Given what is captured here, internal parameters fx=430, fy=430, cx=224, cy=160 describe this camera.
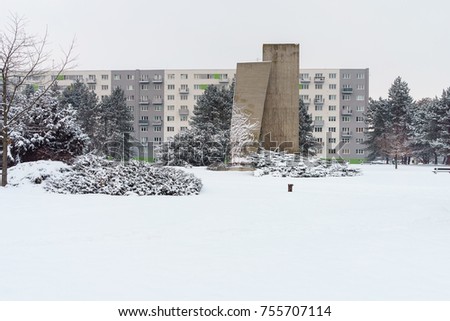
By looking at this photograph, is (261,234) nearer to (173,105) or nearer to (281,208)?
(281,208)

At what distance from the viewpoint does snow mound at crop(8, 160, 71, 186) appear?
1639 cm

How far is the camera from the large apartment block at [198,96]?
77812 millimetres

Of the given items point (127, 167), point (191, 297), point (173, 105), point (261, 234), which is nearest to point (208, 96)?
point (173, 105)

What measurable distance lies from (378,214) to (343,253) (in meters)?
4.74

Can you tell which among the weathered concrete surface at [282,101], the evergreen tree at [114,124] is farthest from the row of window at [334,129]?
the weathered concrete surface at [282,101]

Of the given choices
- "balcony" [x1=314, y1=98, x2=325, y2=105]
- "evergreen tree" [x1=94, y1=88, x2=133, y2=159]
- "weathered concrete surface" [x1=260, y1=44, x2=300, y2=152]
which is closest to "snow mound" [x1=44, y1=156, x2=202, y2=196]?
"weathered concrete surface" [x1=260, y1=44, x2=300, y2=152]

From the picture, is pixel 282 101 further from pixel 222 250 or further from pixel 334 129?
pixel 334 129

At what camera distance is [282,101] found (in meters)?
32.1

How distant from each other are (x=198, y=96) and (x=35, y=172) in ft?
210

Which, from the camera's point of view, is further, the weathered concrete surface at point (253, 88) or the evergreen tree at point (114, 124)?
the evergreen tree at point (114, 124)

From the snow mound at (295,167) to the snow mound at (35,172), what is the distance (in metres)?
11.4

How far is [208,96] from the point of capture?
51.7 meters

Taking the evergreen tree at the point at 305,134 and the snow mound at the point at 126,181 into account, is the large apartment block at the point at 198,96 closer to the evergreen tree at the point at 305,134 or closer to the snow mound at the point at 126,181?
the evergreen tree at the point at 305,134

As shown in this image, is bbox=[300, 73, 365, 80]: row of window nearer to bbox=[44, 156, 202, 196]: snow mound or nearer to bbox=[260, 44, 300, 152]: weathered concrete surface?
bbox=[260, 44, 300, 152]: weathered concrete surface
